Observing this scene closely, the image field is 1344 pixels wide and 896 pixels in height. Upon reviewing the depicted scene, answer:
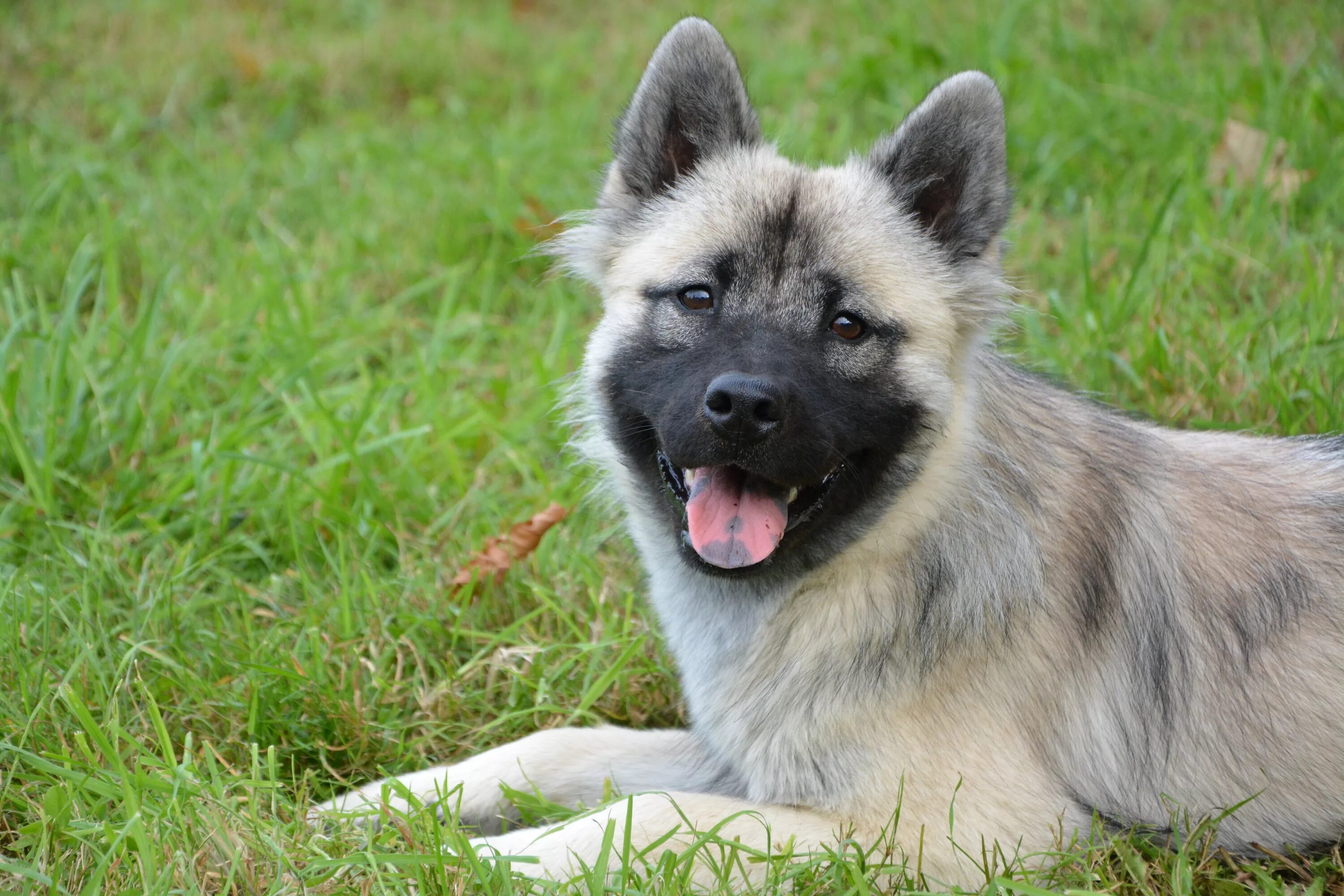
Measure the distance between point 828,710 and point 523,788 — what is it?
94 centimetres

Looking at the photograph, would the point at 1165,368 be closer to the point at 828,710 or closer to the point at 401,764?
the point at 828,710

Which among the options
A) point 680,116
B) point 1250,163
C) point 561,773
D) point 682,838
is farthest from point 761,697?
point 1250,163

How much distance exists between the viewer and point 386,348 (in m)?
5.41

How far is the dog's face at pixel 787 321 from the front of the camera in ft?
9.27

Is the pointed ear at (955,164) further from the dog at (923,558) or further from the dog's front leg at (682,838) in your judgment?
the dog's front leg at (682,838)

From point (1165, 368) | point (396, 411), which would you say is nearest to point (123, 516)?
point (396, 411)

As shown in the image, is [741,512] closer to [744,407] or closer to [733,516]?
[733,516]

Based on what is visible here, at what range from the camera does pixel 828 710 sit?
9.52 ft

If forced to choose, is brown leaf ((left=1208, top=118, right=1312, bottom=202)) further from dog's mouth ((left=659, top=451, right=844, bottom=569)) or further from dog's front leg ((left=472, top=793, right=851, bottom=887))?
dog's front leg ((left=472, top=793, right=851, bottom=887))

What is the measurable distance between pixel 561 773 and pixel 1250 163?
4.50 meters

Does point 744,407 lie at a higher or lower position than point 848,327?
lower

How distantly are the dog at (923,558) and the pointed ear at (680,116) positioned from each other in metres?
0.01

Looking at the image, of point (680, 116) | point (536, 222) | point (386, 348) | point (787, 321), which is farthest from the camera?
point (536, 222)

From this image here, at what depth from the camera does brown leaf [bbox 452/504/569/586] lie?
3.95m
